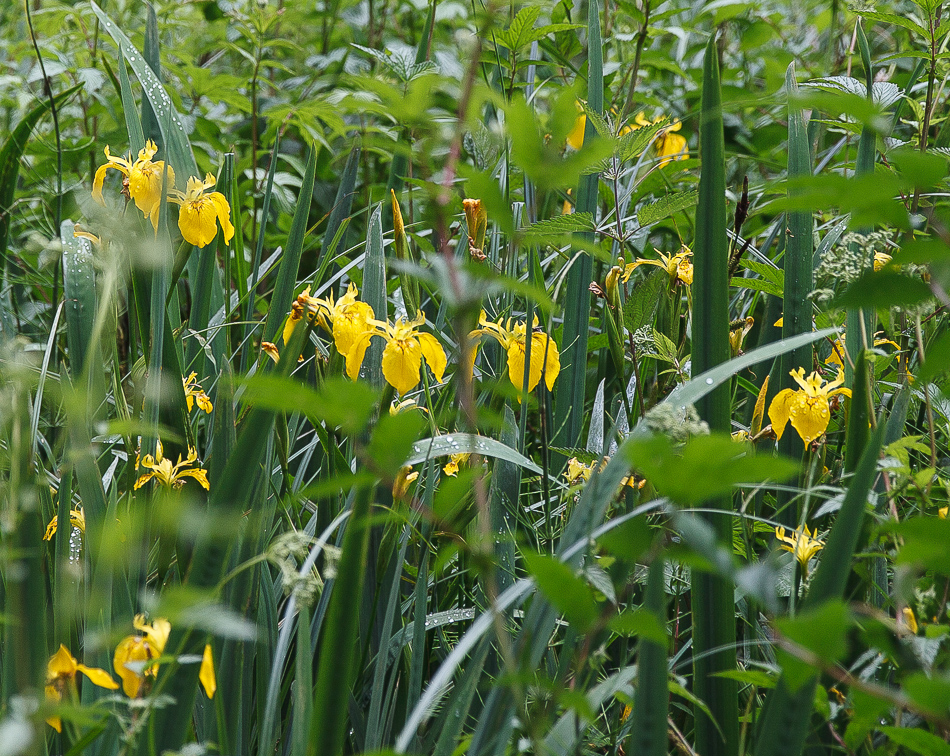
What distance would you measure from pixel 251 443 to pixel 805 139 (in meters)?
0.68

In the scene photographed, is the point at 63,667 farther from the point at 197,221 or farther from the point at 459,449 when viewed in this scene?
the point at 197,221

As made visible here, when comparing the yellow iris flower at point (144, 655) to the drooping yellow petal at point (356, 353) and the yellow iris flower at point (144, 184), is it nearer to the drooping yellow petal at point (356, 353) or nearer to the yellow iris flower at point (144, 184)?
the drooping yellow petal at point (356, 353)

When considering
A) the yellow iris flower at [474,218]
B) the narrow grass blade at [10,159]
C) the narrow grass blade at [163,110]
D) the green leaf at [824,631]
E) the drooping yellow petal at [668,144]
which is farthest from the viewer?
the drooping yellow petal at [668,144]

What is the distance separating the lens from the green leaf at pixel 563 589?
36cm

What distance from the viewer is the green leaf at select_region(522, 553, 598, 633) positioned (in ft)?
1.20

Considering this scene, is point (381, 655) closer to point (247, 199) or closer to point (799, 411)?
point (799, 411)

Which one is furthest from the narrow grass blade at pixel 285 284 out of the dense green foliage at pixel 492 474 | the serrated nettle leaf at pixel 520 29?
the serrated nettle leaf at pixel 520 29

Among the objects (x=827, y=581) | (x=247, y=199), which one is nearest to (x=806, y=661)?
(x=827, y=581)

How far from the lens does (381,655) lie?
0.67m

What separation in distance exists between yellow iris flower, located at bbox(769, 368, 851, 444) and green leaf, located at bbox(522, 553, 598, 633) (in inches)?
16.1

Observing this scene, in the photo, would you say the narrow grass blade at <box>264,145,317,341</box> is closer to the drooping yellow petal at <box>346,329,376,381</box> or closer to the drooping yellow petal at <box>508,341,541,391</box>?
the drooping yellow petal at <box>346,329,376,381</box>

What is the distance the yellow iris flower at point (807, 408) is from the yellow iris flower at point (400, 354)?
315mm

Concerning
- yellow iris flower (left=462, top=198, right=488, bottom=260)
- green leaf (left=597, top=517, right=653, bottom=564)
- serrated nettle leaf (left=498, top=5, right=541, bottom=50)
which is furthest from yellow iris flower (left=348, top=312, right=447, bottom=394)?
serrated nettle leaf (left=498, top=5, right=541, bottom=50)

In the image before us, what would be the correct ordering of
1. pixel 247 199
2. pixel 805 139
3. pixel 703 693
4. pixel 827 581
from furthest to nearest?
1. pixel 247 199
2. pixel 805 139
3. pixel 703 693
4. pixel 827 581
